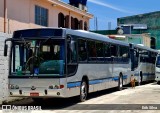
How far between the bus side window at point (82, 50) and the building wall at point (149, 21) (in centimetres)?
4506

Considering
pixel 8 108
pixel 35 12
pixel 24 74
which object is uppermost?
pixel 35 12

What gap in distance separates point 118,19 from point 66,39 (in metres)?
55.9

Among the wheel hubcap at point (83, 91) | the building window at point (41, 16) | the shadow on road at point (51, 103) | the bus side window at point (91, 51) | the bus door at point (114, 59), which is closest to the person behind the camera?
the shadow on road at point (51, 103)

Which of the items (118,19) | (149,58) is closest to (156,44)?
(118,19)

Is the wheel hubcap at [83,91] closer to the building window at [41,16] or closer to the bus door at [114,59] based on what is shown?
the bus door at [114,59]

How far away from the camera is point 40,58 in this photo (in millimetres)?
14820

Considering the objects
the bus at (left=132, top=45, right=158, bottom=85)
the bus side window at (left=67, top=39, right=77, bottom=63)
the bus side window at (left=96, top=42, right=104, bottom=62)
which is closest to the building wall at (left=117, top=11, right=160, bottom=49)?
the bus at (left=132, top=45, right=158, bottom=85)

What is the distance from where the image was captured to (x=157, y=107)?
1484cm

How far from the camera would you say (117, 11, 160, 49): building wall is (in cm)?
6325

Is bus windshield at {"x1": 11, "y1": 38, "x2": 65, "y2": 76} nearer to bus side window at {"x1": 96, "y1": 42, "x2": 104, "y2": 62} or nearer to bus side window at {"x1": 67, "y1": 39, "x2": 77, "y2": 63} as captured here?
bus side window at {"x1": 67, "y1": 39, "x2": 77, "y2": 63}

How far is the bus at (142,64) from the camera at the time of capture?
28194 mm

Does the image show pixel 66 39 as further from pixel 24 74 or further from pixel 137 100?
pixel 137 100

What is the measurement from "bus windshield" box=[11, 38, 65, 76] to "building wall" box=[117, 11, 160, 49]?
156ft

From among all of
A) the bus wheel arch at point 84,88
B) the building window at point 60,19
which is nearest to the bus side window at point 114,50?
the bus wheel arch at point 84,88
